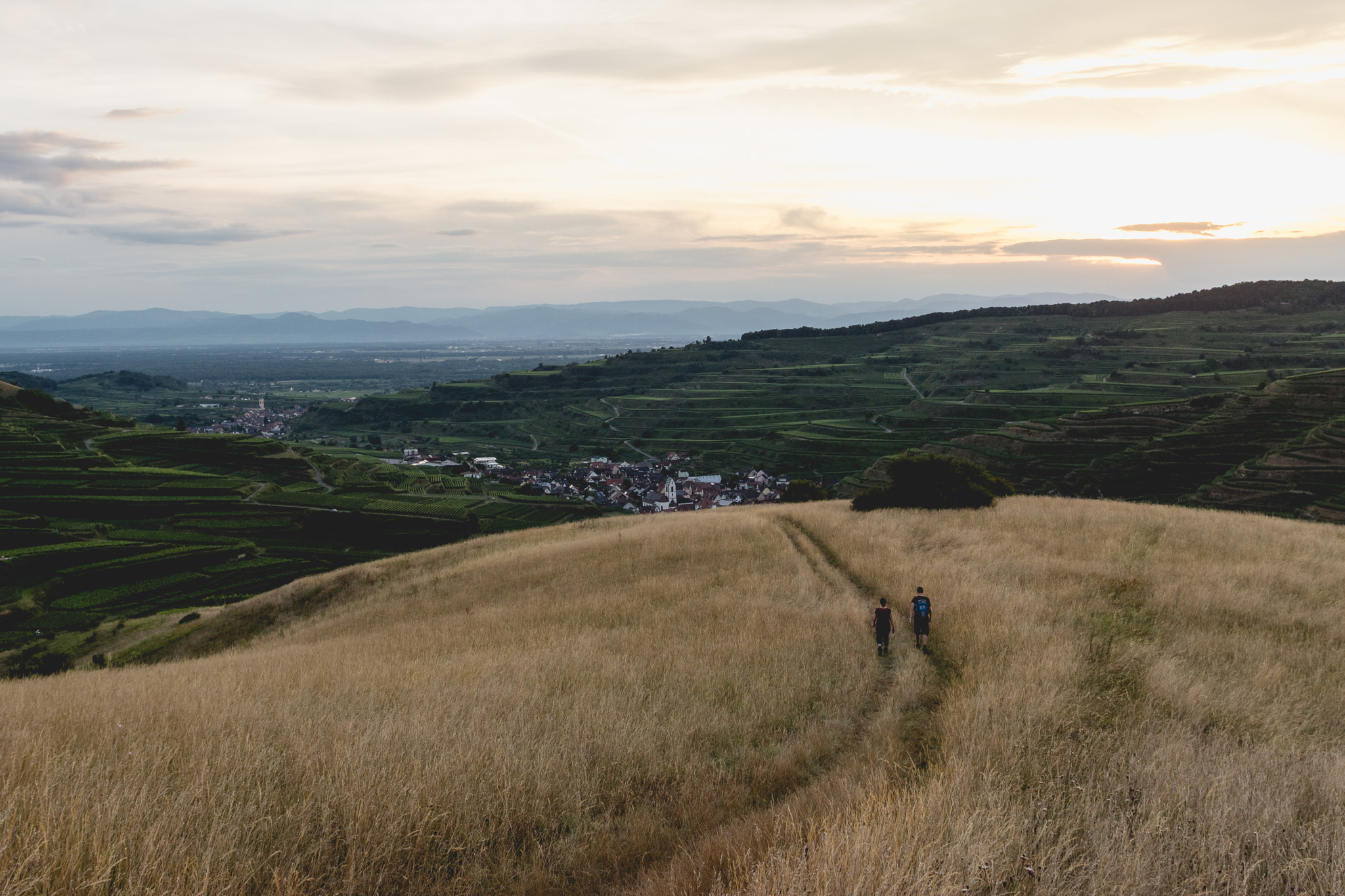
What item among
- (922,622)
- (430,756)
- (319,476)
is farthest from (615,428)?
(430,756)

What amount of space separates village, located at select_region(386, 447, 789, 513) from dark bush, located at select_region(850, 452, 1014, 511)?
46.1 meters

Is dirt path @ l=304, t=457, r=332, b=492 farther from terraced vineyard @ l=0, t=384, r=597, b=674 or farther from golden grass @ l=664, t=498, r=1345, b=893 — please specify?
golden grass @ l=664, t=498, r=1345, b=893

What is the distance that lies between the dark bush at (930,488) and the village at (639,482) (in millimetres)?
46150

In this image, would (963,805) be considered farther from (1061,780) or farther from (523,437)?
(523,437)

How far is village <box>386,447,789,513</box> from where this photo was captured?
92000 mm

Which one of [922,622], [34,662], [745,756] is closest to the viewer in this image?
[745,756]

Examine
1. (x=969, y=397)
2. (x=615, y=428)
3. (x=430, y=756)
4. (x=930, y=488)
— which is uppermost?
(x=969, y=397)

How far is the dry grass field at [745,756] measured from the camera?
4672 mm

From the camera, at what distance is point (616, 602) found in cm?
1819

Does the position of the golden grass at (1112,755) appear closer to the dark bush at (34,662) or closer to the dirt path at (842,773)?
the dirt path at (842,773)

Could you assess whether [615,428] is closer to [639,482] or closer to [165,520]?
[639,482]

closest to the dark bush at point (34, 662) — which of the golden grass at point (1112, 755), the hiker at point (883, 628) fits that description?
the hiker at point (883, 628)

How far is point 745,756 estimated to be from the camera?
25.0 ft

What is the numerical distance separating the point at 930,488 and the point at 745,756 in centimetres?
2680
